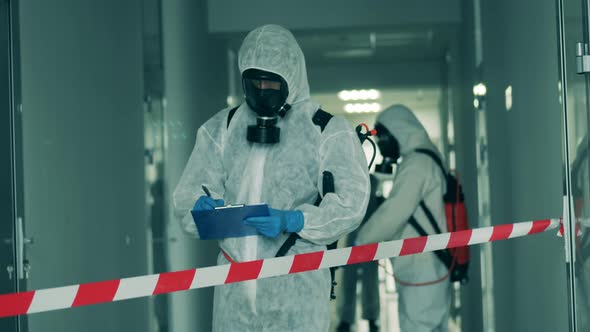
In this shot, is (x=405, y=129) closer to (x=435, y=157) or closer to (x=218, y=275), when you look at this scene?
(x=435, y=157)

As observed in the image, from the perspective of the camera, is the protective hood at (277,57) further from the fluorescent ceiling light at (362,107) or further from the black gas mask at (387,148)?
the fluorescent ceiling light at (362,107)

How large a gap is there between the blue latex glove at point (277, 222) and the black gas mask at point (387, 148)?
1886 mm

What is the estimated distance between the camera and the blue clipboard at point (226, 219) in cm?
245

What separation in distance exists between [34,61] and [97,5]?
1004 mm

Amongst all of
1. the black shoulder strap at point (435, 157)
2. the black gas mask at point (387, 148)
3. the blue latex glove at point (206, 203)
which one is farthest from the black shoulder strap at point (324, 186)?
the black gas mask at point (387, 148)

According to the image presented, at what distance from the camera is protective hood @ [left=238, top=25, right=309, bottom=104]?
2678mm

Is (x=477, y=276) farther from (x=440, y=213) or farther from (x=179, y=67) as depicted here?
(x=179, y=67)

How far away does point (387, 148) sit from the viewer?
14.7 feet

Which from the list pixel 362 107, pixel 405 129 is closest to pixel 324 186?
pixel 405 129

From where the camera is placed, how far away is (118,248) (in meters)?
4.55

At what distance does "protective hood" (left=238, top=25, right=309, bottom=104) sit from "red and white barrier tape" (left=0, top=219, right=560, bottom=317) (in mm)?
500

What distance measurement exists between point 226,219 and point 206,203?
148 millimetres

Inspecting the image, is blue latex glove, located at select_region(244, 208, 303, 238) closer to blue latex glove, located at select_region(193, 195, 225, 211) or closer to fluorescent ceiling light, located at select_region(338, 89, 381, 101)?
blue latex glove, located at select_region(193, 195, 225, 211)

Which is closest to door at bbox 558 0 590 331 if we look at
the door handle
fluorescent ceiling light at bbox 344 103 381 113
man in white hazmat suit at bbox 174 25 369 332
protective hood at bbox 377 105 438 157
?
man in white hazmat suit at bbox 174 25 369 332
